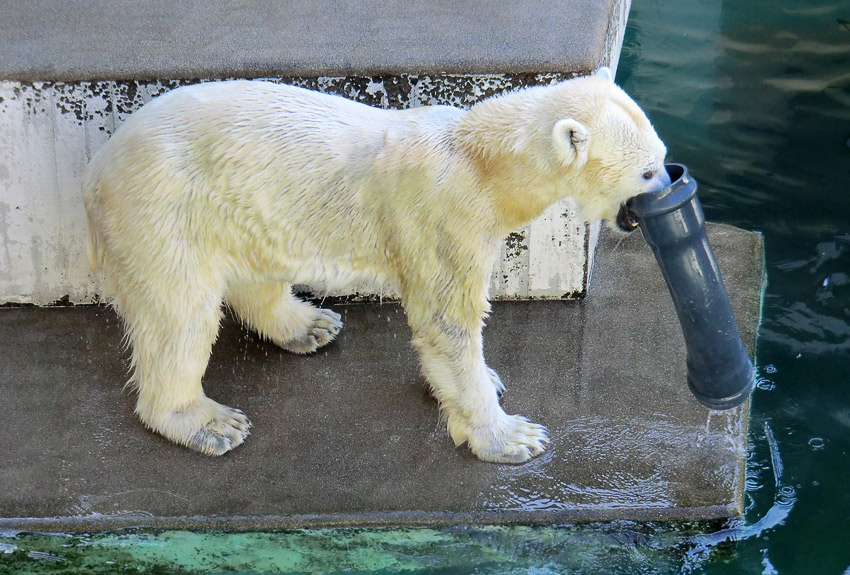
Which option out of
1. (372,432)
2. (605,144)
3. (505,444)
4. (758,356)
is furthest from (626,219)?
(758,356)

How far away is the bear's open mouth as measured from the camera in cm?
255

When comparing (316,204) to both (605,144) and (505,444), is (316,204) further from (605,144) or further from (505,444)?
(505,444)

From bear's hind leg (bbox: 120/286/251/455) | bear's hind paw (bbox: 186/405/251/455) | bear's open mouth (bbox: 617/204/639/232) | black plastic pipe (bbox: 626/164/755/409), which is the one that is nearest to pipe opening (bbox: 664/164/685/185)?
black plastic pipe (bbox: 626/164/755/409)

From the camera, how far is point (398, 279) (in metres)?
2.85

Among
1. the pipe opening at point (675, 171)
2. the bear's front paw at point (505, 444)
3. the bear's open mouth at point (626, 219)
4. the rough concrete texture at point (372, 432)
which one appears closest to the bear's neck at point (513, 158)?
the bear's open mouth at point (626, 219)

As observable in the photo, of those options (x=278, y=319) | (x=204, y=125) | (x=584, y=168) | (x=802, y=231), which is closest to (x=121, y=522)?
(x=278, y=319)

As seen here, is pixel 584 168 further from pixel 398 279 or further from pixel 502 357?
pixel 502 357

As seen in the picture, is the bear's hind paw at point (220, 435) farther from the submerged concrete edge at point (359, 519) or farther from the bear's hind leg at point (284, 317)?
the bear's hind leg at point (284, 317)

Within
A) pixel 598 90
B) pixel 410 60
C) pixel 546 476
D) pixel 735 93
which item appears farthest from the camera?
pixel 735 93

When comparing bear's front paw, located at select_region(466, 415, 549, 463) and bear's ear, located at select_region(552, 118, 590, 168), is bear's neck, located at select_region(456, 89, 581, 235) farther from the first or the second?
bear's front paw, located at select_region(466, 415, 549, 463)

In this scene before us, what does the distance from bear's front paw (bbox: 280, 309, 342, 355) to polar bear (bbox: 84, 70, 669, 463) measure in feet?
1.90

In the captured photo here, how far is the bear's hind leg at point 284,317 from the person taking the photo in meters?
3.29

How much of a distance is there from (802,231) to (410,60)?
225 centimetres

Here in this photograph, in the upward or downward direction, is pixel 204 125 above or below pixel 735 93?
above
